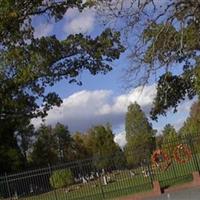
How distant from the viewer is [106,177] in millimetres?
32781

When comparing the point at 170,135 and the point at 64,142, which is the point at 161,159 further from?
the point at 64,142

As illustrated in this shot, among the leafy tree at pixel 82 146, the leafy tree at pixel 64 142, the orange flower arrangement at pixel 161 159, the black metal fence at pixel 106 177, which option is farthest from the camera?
the leafy tree at pixel 64 142

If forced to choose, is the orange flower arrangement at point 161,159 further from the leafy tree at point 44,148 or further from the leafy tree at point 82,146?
the leafy tree at point 82,146

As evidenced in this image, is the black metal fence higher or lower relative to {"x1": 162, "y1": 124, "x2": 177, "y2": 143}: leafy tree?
lower

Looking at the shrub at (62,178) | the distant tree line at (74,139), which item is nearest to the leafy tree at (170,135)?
the shrub at (62,178)

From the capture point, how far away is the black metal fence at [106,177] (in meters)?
31.0

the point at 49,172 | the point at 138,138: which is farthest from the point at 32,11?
the point at 138,138

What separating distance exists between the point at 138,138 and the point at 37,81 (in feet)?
201

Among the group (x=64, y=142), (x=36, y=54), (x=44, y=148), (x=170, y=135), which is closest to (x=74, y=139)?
(x=64, y=142)

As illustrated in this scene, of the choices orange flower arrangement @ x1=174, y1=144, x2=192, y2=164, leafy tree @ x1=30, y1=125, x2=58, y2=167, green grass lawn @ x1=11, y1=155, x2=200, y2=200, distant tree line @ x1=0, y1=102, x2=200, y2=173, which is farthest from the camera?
distant tree line @ x1=0, y1=102, x2=200, y2=173

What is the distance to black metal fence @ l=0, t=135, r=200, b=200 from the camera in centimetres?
3103

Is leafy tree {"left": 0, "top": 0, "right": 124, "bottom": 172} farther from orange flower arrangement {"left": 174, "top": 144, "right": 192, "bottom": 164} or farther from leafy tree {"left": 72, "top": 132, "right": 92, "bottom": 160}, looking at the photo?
leafy tree {"left": 72, "top": 132, "right": 92, "bottom": 160}

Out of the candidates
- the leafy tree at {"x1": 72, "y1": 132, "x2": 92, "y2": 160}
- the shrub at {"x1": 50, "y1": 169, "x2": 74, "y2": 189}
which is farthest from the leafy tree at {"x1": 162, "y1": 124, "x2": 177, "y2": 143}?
the leafy tree at {"x1": 72, "y1": 132, "x2": 92, "y2": 160}

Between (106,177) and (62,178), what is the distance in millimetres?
3449
